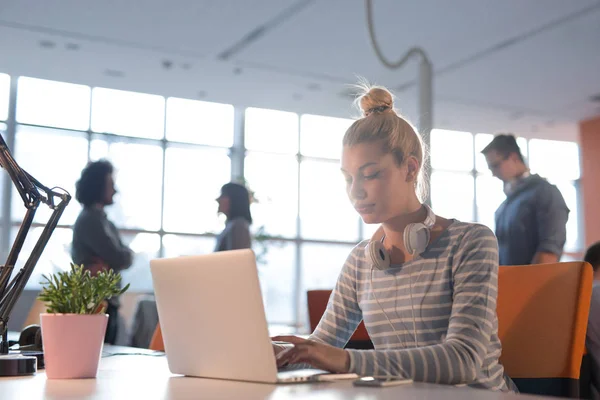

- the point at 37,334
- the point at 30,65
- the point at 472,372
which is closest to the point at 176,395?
the point at 472,372

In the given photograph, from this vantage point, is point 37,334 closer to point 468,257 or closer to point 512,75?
point 468,257

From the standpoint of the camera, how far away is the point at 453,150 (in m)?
10.5

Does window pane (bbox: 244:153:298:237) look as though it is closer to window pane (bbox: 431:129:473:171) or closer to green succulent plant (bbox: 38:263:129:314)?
window pane (bbox: 431:129:473:171)

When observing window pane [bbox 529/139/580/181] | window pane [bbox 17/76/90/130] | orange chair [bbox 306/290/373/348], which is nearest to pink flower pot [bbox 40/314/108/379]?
orange chair [bbox 306/290/373/348]

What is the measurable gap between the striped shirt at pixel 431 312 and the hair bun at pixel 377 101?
32 centimetres

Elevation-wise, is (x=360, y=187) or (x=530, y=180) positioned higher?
(x=530, y=180)

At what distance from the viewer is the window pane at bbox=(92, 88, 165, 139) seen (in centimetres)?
852

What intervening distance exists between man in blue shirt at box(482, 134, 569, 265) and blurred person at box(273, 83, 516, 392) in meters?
2.15

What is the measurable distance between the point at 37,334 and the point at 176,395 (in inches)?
32.7

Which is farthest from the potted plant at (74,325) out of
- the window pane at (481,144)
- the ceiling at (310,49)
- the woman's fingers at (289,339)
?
the window pane at (481,144)

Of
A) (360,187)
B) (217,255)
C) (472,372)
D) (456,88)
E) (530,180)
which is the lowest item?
(472,372)

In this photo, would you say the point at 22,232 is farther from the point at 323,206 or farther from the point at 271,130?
the point at 323,206

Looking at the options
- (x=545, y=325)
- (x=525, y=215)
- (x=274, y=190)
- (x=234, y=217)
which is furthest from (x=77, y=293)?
(x=274, y=190)

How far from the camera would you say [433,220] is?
162 cm
